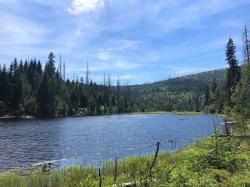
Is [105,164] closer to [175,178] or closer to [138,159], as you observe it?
[138,159]

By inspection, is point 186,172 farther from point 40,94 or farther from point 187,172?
point 40,94

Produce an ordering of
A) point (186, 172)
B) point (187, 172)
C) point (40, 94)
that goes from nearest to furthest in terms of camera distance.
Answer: point (186, 172)
point (187, 172)
point (40, 94)

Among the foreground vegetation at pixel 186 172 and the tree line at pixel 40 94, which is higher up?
the tree line at pixel 40 94

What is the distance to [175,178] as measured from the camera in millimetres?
13453

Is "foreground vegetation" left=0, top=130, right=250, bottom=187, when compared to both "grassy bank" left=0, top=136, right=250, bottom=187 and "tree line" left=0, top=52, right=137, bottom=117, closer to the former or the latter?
"grassy bank" left=0, top=136, right=250, bottom=187

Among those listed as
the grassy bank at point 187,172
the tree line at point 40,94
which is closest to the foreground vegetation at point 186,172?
the grassy bank at point 187,172

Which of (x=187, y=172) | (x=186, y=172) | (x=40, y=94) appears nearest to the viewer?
(x=186, y=172)

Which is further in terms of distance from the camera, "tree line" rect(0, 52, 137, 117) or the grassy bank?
"tree line" rect(0, 52, 137, 117)

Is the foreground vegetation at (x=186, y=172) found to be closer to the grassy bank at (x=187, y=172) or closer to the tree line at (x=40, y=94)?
the grassy bank at (x=187, y=172)

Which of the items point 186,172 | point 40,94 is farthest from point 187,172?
point 40,94

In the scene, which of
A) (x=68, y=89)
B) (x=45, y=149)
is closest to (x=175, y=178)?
(x=45, y=149)

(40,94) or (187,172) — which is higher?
(40,94)

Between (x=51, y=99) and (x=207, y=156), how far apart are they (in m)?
120

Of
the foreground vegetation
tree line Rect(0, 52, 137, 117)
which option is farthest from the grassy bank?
tree line Rect(0, 52, 137, 117)
